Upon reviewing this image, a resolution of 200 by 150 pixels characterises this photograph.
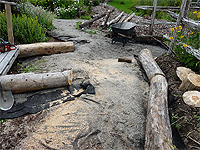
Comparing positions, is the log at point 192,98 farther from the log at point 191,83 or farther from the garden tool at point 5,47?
the garden tool at point 5,47

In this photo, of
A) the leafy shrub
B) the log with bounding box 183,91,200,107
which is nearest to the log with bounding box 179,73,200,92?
the log with bounding box 183,91,200,107

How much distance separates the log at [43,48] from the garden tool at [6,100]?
2.28 m

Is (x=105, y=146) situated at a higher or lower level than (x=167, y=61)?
lower

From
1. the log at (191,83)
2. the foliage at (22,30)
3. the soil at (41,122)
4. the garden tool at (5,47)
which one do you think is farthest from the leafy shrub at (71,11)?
the log at (191,83)

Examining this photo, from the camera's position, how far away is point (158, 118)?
2.73 m

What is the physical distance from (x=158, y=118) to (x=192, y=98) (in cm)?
99

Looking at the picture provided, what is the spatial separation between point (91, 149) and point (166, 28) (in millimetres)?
9030

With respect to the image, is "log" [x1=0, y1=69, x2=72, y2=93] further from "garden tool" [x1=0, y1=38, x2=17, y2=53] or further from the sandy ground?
"garden tool" [x1=0, y1=38, x2=17, y2=53]

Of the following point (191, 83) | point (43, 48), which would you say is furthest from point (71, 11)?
point (191, 83)

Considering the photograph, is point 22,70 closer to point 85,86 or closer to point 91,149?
point 85,86

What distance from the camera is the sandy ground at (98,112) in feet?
8.16

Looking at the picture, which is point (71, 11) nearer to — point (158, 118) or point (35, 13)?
point (35, 13)

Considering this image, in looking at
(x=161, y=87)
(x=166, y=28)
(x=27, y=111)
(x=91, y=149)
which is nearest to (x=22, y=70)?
(x=27, y=111)

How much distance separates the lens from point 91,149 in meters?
2.37
